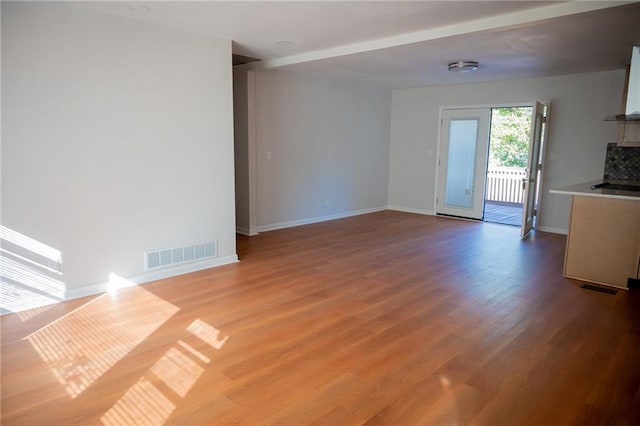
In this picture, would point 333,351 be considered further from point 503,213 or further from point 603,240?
point 503,213

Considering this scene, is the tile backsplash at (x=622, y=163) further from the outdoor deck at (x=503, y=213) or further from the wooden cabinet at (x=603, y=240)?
the wooden cabinet at (x=603, y=240)

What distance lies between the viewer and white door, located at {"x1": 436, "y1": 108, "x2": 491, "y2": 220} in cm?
759

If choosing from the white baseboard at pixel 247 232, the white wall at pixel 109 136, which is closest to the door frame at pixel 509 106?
the white baseboard at pixel 247 232

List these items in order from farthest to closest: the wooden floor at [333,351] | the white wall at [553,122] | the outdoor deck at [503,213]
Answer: the outdoor deck at [503,213], the white wall at [553,122], the wooden floor at [333,351]

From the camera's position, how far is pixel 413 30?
4.07 m

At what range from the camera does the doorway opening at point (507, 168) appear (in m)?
8.78

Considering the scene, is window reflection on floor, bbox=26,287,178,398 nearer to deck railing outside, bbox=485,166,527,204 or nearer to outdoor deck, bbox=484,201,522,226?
outdoor deck, bbox=484,201,522,226

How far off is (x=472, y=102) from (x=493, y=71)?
1393mm

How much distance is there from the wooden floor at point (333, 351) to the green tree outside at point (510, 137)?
781cm

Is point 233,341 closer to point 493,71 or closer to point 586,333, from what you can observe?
point 586,333

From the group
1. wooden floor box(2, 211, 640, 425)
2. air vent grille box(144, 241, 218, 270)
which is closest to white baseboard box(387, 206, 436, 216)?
wooden floor box(2, 211, 640, 425)

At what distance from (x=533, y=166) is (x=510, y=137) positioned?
610 cm

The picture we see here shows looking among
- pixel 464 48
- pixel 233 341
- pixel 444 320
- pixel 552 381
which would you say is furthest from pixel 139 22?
pixel 552 381

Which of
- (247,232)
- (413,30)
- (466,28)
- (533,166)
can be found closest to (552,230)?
(533,166)
